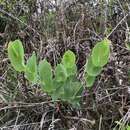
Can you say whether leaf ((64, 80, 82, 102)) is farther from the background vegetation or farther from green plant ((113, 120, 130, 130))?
green plant ((113, 120, 130, 130))

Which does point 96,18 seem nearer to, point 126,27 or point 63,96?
point 126,27

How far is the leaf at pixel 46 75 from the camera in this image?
146 cm

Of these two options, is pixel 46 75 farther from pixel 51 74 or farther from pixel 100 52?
pixel 100 52

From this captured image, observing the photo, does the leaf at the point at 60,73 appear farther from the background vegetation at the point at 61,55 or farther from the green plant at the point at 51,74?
the background vegetation at the point at 61,55

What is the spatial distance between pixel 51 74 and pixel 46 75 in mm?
18

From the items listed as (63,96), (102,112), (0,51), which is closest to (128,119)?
(102,112)

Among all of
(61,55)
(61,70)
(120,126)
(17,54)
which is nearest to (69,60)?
(61,70)

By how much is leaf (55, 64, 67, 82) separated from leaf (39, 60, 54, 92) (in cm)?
2

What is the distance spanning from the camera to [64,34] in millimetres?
1920

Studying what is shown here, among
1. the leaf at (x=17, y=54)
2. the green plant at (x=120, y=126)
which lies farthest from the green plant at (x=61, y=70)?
the green plant at (x=120, y=126)

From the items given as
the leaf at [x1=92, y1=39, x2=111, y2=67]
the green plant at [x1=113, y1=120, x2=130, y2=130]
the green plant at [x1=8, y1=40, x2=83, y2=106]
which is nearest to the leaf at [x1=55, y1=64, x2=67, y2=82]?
the green plant at [x1=8, y1=40, x2=83, y2=106]

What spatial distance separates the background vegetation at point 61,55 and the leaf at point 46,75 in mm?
112

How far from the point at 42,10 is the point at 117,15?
1.24 ft

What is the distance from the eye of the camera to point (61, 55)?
191 centimetres
